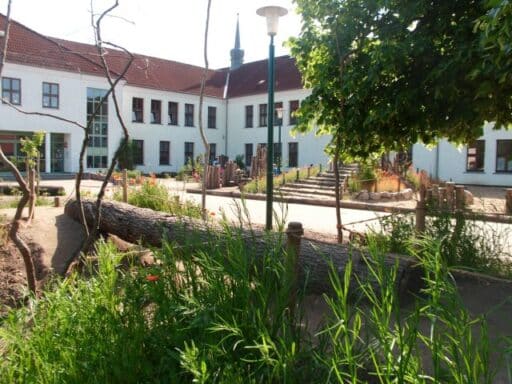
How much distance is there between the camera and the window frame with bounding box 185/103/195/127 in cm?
3822

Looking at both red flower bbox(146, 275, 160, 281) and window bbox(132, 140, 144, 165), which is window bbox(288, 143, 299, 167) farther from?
red flower bbox(146, 275, 160, 281)

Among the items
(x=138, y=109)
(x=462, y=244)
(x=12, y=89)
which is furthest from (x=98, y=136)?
(x=462, y=244)

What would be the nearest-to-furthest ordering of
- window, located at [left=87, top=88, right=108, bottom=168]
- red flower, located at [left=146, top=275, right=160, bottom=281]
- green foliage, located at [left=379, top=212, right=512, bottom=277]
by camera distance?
1. red flower, located at [left=146, top=275, right=160, bottom=281]
2. green foliage, located at [left=379, top=212, right=512, bottom=277]
3. window, located at [left=87, top=88, right=108, bottom=168]

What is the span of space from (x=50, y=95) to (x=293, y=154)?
54.0 feet

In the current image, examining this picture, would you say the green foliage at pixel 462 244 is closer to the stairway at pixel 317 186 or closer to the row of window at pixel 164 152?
the stairway at pixel 317 186

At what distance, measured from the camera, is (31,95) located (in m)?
29.2

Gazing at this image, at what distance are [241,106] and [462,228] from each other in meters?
34.5

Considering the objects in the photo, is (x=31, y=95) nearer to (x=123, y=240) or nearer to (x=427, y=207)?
(x=123, y=240)

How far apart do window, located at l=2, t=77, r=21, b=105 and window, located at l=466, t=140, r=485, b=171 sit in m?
25.8

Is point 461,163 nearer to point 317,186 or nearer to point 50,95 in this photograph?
point 317,186

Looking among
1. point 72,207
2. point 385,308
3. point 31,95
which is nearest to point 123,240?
point 72,207

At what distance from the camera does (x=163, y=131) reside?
120 ft

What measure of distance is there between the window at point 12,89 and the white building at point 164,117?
0.05m

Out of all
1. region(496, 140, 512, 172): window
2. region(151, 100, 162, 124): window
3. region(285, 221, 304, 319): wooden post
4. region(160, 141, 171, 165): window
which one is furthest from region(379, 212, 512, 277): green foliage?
region(151, 100, 162, 124): window
